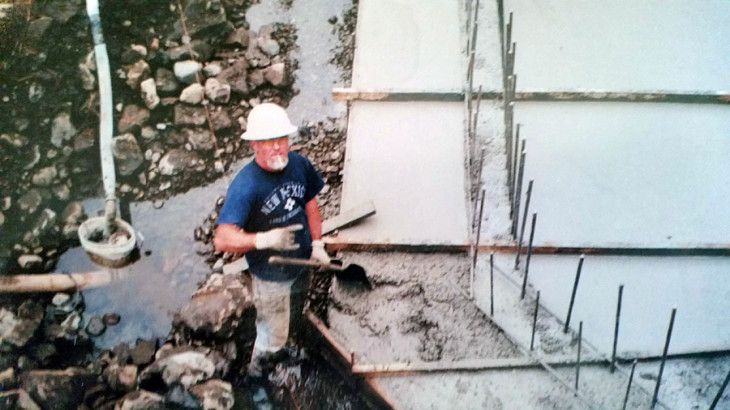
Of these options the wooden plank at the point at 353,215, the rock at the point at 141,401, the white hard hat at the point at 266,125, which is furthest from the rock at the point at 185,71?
the rock at the point at 141,401

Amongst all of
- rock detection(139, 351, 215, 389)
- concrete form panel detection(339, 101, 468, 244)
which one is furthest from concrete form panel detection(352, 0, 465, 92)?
rock detection(139, 351, 215, 389)

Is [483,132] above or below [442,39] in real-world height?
below

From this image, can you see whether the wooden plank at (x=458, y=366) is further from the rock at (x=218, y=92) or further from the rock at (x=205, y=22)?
the rock at (x=205, y=22)

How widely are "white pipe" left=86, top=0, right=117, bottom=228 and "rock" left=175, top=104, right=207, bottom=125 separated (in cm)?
59

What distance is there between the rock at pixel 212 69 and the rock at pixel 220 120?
0.47 m

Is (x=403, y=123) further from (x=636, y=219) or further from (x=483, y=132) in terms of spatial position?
(x=636, y=219)

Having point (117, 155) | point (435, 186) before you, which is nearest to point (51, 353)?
point (117, 155)

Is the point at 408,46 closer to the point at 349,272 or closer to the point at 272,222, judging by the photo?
the point at 349,272

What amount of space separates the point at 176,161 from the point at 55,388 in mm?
2361

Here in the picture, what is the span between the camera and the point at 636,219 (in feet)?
A: 13.9

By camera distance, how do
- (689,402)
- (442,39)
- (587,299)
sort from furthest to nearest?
(442,39) < (587,299) < (689,402)

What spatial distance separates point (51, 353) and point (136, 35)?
321 centimetres

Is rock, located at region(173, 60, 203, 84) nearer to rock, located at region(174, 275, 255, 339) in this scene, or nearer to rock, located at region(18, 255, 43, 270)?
rock, located at region(18, 255, 43, 270)

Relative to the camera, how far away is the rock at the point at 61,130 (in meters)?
5.12
